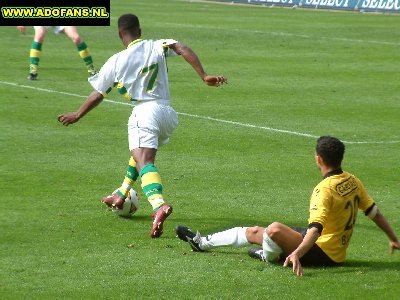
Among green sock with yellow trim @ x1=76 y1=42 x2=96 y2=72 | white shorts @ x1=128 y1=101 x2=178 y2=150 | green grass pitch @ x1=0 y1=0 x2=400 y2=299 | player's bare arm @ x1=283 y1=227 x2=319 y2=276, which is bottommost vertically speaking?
green grass pitch @ x1=0 y1=0 x2=400 y2=299

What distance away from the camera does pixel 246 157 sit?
572 inches

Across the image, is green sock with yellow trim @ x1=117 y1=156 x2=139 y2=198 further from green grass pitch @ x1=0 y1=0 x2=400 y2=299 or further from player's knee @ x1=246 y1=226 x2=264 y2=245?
player's knee @ x1=246 y1=226 x2=264 y2=245

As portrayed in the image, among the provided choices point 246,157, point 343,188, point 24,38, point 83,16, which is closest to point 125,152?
point 246,157

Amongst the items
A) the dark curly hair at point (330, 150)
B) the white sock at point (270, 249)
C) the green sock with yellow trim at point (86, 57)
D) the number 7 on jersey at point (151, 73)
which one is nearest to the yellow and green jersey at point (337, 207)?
the dark curly hair at point (330, 150)

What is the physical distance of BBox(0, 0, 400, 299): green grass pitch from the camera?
874cm

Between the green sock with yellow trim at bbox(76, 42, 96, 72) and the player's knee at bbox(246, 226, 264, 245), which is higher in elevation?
the green sock with yellow trim at bbox(76, 42, 96, 72)

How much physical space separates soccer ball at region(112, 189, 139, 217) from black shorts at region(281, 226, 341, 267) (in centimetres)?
251

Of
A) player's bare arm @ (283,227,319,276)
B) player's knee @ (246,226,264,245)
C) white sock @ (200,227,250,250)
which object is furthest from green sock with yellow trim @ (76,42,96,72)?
player's bare arm @ (283,227,319,276)

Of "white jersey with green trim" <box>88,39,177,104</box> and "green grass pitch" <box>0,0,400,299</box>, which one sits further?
"white jersey with green trim" <box>88,39,177,104</box>

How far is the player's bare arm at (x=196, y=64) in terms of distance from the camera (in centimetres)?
1039

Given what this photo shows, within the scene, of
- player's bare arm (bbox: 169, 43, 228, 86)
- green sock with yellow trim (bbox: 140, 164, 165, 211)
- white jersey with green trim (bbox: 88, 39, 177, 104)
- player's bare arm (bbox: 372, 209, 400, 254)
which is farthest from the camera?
white jersey with green trim (bbox: 88, 39, 177, 104)

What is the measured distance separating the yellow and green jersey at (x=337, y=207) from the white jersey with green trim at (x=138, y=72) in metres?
2.64

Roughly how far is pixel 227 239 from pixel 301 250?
1129mm

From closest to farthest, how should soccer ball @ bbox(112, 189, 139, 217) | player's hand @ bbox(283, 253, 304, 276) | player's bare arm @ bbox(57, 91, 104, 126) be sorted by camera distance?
player's hand @ bbox(283, 253, 304, 276) < player's bare arm @ bbox(57, 91, 104, 126) < soccer ball @ bbox(112, 189, 139, 217)
